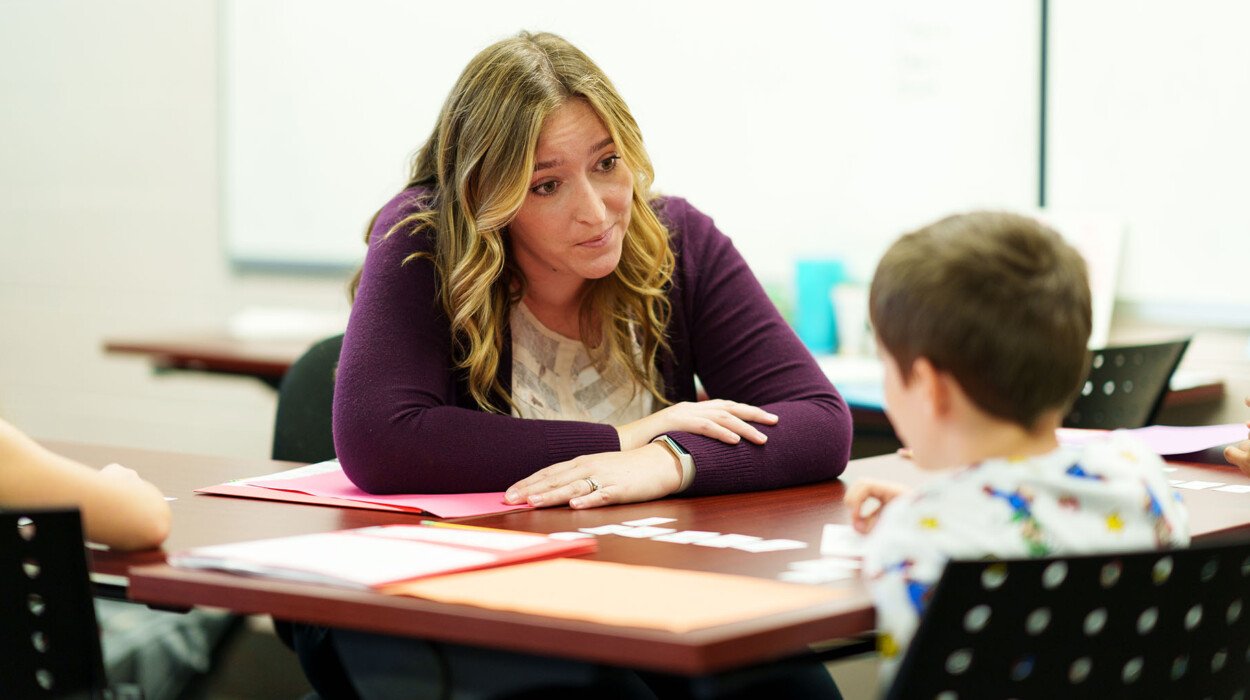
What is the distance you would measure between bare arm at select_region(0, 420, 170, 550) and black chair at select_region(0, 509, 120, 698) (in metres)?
0.06

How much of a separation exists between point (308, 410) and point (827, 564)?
113 centimetres

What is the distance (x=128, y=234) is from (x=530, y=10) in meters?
1.81

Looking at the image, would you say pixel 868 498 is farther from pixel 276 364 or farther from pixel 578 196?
pixel 276 364

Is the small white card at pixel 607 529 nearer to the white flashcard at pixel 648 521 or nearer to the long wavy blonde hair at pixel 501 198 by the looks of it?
the white flashcard at pixel 648 521

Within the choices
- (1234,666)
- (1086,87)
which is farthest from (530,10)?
(1234,666)

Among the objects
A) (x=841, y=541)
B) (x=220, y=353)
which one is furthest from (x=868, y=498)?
(x=220, y=353)

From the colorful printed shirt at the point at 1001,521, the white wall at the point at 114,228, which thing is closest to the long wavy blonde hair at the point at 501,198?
the colorful printed shirt at the point at 1001,521

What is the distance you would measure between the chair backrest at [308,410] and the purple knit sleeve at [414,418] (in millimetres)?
381

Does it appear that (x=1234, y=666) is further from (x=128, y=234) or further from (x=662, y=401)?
(x=128, y=234)

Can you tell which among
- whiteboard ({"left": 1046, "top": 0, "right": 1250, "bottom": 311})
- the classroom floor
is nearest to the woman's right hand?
the classroom floor

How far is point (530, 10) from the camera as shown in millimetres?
3727

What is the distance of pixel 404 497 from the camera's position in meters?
1.49

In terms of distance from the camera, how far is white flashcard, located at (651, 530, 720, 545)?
4.04 ft

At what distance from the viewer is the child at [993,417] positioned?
953 mm
